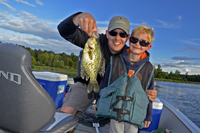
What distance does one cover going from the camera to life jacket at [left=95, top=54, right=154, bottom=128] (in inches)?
84.7

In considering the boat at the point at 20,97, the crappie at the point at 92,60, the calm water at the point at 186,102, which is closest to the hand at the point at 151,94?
the crappie at the point at 92,60

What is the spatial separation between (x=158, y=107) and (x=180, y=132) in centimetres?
80

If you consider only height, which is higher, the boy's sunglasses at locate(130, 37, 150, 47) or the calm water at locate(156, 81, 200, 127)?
the boy's sunglasses at locate(130, 37, 150, 47)

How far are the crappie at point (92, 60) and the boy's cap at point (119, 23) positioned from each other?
0.45m

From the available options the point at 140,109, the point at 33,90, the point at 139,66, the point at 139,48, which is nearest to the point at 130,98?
the point at 140,109

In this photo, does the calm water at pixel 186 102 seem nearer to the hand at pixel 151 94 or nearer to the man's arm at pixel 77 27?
the hand at pixel 151 94

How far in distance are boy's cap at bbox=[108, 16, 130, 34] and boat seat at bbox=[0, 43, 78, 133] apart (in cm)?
145

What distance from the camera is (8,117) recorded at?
4.70 feet

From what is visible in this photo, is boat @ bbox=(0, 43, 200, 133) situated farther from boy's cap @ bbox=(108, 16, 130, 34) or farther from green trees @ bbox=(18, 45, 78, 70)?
green trees @ bbox=(18, 45, 78, 70)

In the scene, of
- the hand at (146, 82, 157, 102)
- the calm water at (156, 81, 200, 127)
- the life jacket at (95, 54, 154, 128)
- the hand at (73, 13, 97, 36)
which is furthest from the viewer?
the calm water at (156, 81, 200, 127)

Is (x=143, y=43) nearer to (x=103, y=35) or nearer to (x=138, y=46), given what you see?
(x=138, y=46)

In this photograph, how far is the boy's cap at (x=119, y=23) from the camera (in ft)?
7.83

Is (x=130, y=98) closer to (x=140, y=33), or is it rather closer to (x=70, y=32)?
(x=140, y=33)

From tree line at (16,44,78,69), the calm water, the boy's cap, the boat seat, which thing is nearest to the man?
the boy's cap
